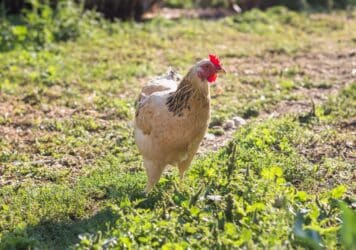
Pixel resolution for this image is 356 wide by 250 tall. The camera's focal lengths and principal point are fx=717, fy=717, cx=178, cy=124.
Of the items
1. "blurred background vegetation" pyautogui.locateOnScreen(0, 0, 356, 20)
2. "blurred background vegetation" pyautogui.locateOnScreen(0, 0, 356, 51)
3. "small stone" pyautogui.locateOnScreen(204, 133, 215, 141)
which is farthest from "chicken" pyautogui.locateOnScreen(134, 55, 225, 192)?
"blurred background vegetation" pyautogui.locateOnScreen(0, 0, 356, 20)

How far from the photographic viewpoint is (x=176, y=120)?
5.40 meters

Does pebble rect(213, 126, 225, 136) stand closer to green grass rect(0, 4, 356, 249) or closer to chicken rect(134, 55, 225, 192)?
green grass rect(0, 4, 356, 249)

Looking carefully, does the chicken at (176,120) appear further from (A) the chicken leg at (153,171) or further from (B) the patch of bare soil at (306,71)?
(B) the patch of bare soil at (306,71)

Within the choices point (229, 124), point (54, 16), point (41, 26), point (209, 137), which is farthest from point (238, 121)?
point (54, 16)

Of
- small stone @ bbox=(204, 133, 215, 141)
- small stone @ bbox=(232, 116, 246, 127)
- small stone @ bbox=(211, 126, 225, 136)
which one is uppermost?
small stone @ bbox=(232, 116, 246, 127)

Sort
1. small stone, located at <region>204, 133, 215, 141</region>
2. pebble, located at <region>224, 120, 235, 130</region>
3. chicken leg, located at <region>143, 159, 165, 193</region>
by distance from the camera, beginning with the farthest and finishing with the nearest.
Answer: pebble, located at <region>224, 120, 235, 130</region>
small stone, located at <region>204, 133, 215, 141</region>
chicken leg, located at <region>143, 159, 165, 193</region>

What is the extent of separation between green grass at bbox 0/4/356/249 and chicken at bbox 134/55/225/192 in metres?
0.29

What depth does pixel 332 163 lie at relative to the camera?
653cm

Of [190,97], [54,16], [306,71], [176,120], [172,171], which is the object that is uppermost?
[190,97]

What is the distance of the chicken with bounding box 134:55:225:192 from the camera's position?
539cm

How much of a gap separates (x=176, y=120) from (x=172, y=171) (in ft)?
3.94

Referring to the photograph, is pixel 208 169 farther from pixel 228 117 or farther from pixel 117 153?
pixel 228 117

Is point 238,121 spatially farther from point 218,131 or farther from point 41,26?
point 41,26

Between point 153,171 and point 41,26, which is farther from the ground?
point 41,26
